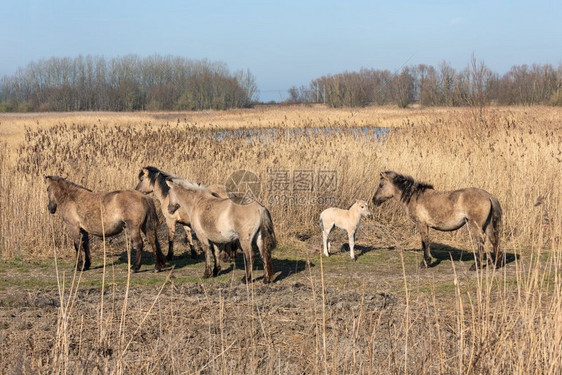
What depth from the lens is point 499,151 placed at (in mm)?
15812

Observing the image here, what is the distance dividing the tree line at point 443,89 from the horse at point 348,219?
7.77 ft

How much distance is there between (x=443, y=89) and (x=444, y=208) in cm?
1794

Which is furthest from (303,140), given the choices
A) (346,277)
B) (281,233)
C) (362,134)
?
(346,277)

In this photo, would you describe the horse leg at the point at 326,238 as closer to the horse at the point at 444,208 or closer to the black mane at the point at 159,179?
the horse at the point at 444,208

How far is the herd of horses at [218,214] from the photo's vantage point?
956cm

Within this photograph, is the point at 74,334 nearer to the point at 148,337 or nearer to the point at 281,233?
the point at 148,337

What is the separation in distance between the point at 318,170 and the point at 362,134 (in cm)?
404

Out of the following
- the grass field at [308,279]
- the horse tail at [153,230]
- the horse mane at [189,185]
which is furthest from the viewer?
the horse tail at [153,230]

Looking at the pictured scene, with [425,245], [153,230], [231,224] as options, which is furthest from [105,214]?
[425,245]

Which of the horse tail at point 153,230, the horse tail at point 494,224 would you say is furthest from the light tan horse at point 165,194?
the horse tail at point 494,224

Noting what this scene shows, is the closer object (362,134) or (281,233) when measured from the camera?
(281,233)

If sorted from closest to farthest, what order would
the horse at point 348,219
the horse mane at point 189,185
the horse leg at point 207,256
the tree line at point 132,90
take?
the horse leg at point 207,256, the horse mane at point 189,185, the horse at point 348,219, the tree line at point 132,90

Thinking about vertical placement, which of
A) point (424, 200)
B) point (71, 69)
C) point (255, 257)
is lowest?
point (255, 257)

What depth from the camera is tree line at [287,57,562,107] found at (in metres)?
24.1
